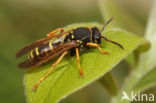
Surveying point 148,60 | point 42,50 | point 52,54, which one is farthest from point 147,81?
point 42,50

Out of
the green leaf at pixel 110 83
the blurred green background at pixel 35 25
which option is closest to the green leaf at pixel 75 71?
the green leaf at pixel 110 83

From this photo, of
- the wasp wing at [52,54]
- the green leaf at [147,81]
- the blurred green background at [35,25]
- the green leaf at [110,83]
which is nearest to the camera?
the green leaf at [110,83]

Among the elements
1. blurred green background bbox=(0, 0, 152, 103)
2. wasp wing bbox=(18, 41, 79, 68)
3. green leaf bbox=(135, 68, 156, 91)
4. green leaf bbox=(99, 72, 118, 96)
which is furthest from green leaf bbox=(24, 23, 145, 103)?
blurred green background bbox=(0, 0, 152, 103)

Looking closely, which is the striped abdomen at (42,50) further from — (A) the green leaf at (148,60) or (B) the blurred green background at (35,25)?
(B) the blurred green background at (35,25)

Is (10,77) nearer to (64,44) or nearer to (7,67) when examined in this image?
(7,67)

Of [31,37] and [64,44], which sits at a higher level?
[64,44]

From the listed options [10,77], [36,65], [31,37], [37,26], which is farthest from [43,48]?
[37,26]
